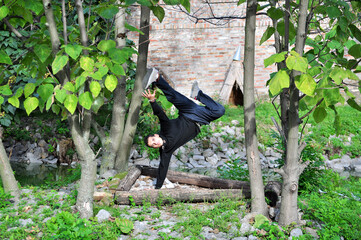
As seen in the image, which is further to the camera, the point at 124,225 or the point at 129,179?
the point at 129,179

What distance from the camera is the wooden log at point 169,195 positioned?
191 inches

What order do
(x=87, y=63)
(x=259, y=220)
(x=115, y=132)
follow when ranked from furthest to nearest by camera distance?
(x=115, y=132), (x=259, y=220), (x=87, y=63)

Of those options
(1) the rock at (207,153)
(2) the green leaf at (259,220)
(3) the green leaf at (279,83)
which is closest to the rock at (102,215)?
(2) the green leaf at (259,220)

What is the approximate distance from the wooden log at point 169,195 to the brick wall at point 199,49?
7076 millimetres

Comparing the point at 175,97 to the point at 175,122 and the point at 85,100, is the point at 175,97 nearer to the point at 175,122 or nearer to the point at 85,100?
the point at 175,122

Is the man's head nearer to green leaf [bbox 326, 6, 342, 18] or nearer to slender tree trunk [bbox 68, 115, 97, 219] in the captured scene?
slender tree trunk [bbox 68, 115, 97, 219]

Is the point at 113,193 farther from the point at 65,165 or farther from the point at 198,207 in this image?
the point at 65,165

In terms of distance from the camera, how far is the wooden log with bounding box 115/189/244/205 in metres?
4.84

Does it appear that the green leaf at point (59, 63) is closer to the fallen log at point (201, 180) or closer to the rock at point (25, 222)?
the rock at point (25, 222)

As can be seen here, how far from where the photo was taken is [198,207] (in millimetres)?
4820

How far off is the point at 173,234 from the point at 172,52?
27.6 feet

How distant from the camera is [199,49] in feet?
38.6

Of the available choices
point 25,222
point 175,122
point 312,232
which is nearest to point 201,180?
point 175,122

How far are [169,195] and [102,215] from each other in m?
0.96
